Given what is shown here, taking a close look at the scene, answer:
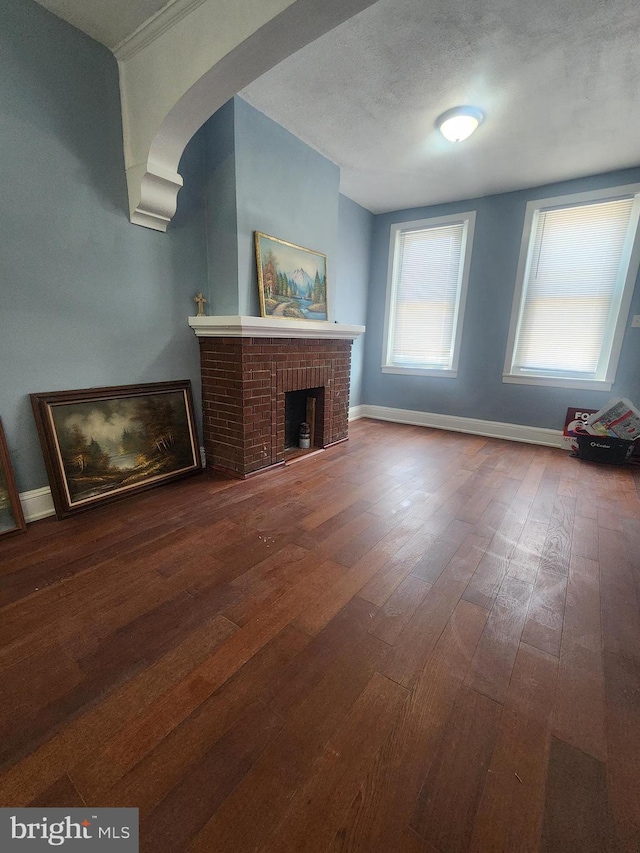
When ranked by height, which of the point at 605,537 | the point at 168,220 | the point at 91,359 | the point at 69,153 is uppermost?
the point at 69,153

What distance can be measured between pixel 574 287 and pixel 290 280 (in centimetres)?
291

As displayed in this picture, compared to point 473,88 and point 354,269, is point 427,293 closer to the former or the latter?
point 354,269

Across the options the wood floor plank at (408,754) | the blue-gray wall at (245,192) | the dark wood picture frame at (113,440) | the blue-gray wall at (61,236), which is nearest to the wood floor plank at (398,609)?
the wood floor plank at (408,754)

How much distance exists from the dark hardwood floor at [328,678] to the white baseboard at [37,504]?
0.35 feet

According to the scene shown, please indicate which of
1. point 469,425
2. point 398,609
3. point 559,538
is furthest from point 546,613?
point 469,425

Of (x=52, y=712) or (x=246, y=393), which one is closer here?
(x=52, y=712)

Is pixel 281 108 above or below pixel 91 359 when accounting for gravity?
above

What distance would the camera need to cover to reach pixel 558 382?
12.3 ft

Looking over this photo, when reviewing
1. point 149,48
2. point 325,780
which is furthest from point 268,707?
point 149,48

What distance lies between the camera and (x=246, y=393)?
8.51 ft

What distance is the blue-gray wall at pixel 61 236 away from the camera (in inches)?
68.8

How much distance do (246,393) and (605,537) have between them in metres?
2.45

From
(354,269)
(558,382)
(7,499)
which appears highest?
(354,269)

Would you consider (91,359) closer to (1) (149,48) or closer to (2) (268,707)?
(1) (149,48)
